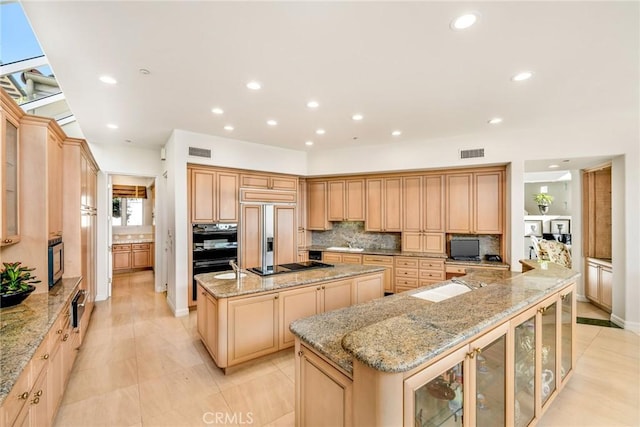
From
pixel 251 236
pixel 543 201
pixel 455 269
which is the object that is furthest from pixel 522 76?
pixel 543 201

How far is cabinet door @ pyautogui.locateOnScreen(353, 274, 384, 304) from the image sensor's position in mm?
3395

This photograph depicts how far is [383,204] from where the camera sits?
543 centimetres

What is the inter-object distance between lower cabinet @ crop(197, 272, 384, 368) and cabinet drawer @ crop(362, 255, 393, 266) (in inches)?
80.0

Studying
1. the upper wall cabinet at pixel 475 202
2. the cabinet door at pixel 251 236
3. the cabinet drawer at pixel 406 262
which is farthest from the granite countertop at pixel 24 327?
the upper wall cabinet at pixel 475 202

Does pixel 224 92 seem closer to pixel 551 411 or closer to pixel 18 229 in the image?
pixel 18 229

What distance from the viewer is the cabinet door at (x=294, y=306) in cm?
287

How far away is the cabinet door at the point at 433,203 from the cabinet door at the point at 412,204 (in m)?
0.08

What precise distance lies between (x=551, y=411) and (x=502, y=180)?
3.35 meters

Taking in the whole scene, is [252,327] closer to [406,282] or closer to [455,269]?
[406,282]

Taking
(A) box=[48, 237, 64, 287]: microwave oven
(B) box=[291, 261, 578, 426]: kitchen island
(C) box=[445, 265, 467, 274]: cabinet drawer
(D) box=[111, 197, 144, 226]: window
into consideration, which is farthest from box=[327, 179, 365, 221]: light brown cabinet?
(D) box=[111, 197, 144, 226]: window

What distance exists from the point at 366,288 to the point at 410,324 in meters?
2.24

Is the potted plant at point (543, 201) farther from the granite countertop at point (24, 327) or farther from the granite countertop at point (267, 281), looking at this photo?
the granite countertop at point (24, 327)

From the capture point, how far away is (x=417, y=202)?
517cm

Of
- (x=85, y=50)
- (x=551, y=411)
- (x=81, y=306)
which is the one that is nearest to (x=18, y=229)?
(x=81, y=306)
